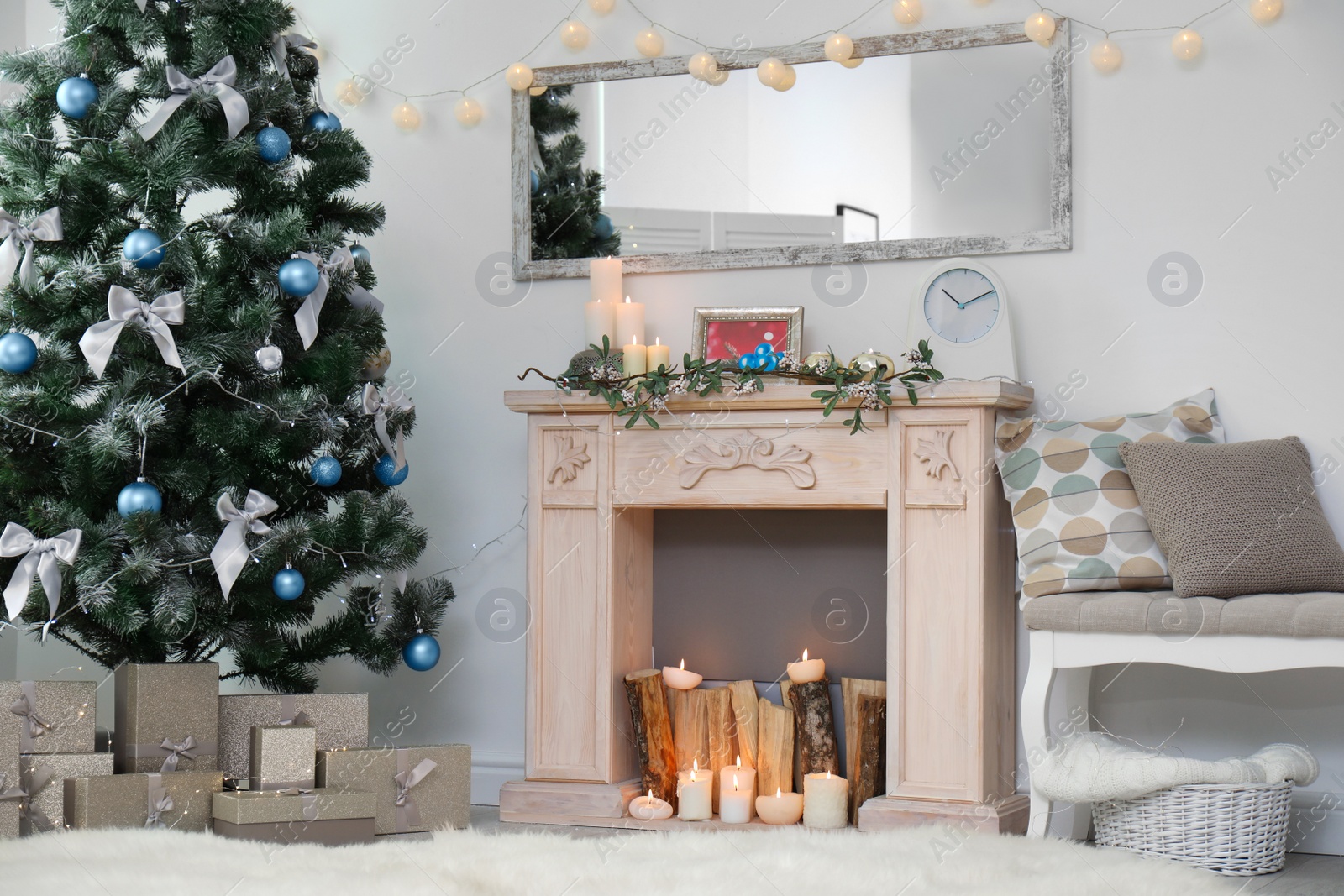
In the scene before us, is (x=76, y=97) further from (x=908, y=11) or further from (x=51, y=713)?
(x=908, y=11)

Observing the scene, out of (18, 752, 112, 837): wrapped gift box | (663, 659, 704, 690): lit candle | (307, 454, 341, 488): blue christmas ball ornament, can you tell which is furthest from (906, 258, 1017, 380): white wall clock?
(18, 752, 112, 837): wrapped gift box

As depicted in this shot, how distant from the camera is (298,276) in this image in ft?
8.38

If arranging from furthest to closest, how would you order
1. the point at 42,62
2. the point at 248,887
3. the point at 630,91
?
the point at 630,91 → the point at 42,62 → the point at 248,887

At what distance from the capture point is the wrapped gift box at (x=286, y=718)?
260 cm

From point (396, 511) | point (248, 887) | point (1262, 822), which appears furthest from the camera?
point (396, 511)

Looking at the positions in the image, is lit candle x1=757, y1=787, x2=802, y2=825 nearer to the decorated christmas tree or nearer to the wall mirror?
the decorated christmas tree

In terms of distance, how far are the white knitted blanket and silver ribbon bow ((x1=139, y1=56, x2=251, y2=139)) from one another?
198 centimetres

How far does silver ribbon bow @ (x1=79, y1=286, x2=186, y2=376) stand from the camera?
2.39 metres

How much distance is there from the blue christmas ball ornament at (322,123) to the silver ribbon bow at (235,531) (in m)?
0.81

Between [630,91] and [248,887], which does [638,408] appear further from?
[248,887]

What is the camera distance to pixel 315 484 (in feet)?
9.07

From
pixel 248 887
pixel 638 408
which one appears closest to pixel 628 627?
pixel 638 408

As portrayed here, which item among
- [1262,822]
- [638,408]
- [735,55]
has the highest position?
[735,55]

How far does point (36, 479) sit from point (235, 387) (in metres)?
0.40
